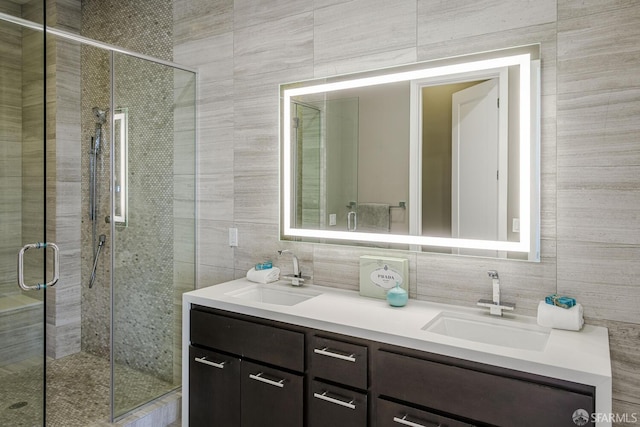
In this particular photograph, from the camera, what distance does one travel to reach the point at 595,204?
1.61m

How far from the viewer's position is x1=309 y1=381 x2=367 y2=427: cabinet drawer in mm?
1581

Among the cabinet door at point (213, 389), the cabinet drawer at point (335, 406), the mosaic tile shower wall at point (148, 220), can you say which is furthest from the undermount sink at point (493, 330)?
the mosaic tile shower wall at point (148, 220)

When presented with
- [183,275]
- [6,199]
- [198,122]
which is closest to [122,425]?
[183,275]

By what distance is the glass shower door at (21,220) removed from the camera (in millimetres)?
1493

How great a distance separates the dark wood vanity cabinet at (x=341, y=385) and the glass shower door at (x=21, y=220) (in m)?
0.68

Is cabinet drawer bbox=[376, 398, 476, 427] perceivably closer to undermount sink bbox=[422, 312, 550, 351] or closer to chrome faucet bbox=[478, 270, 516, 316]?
undermount sink bbox=[422, 312, 550, 351]

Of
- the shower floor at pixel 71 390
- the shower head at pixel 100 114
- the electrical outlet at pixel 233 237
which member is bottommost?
the shower floor at pixel 71 390

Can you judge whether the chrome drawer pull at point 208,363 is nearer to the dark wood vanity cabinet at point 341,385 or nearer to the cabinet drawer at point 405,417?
the dark wood vanity cabinet at point 341,385

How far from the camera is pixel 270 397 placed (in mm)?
1806

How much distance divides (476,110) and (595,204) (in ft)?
1.95

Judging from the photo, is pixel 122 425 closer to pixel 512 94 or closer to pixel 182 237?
pixel 182 237

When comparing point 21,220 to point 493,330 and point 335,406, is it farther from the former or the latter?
point 493,330

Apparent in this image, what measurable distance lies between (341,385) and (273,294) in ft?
2.49

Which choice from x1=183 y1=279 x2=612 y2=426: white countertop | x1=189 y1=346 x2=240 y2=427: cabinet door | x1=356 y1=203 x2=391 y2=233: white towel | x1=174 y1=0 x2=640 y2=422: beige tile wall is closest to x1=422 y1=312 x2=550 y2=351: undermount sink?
x1=183 y1=279 x2=612 y2=426: white countertop
